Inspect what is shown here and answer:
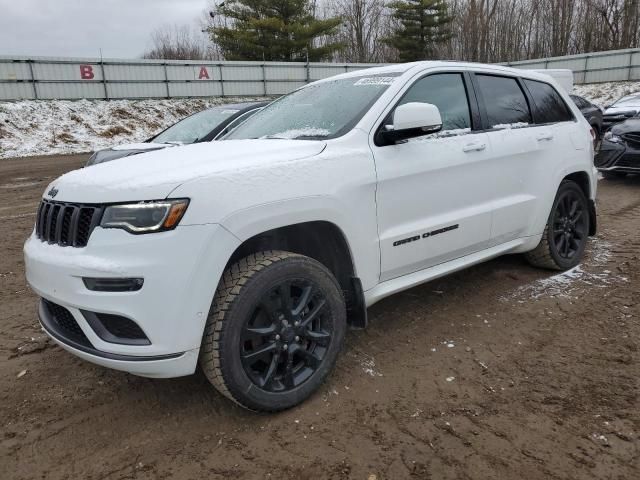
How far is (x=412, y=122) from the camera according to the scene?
2.88 meters

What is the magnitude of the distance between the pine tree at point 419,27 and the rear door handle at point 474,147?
37578 mm

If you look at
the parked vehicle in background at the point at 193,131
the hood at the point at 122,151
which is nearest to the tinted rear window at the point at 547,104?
the parked vehicle in background at the point at 193,131

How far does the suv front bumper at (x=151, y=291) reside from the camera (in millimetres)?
2193

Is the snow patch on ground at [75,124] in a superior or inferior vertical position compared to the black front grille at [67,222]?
superior

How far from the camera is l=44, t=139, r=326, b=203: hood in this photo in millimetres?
2303

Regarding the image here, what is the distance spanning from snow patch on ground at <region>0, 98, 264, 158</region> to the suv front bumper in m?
16.7

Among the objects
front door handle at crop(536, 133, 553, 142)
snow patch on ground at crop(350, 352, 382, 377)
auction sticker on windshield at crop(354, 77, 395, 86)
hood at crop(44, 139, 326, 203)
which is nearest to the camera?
hood at crop(44, 139, 326, 203)

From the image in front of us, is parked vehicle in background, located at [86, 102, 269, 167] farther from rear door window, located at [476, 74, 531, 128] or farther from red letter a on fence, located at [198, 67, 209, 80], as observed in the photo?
red letter a on fence, located at [198, 67, 209, 80]

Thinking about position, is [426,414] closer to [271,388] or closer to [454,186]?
[271,388]

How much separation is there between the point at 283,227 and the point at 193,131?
568 cm

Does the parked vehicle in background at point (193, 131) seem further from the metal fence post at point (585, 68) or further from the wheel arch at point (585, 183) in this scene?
the metal fence post at point (585, 68)

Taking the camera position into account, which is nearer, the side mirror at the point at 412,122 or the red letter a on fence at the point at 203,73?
the side mirror at the point at 412,122

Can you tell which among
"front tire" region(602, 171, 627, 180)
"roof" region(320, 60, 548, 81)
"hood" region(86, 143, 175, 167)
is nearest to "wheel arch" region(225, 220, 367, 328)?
"roof" region(320, 60, 548, 81)

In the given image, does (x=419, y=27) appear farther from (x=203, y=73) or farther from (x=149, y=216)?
(x=149, y=216)
